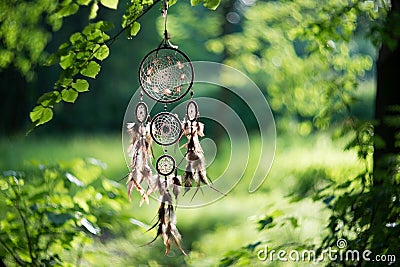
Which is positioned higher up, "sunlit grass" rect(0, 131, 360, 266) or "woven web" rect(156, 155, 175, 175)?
"woven web" rect(156, 155, 175, 175)

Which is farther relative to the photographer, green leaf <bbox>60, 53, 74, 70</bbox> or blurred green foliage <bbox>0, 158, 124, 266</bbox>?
blurred green foliage <bbox>0, 158, 124, 266</bbox>

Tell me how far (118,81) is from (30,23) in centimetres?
340

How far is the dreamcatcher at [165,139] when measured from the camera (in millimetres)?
1090

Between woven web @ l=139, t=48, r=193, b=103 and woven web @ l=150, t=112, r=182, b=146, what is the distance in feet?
0.11

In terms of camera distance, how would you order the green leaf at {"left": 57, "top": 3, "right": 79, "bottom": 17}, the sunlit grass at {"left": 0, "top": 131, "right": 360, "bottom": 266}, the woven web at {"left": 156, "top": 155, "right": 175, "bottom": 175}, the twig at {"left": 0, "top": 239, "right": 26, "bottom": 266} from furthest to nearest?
1. the sunlit grass at {"left": 0, "top": 131, "right": 360, "bottom": 266}
2. the twig at {"left": 0, "top": 239, "right": 26, "bottom": 266}
3. the woven web at {"left": 156, "top": 155, "right": 175, "bottom": 175}
4. the green leaf at {"left": 57, "top": 3, "right": 79, "bottom": 17}

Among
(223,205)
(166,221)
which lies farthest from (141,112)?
(223,205)

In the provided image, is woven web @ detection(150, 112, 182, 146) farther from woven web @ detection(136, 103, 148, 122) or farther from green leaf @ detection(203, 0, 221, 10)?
green leaf @ detection(203, 0, 221, 10)

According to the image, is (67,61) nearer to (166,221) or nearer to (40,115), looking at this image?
(40,115)

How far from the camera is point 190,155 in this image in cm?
110

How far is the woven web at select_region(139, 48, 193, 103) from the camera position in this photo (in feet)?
3.65

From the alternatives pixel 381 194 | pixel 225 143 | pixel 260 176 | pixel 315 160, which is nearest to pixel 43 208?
pixel 381 194

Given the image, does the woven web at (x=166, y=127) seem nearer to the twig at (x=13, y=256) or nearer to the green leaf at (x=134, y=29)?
the green leaf at (x=134, y=29)

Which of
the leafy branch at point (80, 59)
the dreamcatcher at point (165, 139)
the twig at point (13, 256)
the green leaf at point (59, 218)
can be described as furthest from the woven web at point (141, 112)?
the twig at point (13, 256)

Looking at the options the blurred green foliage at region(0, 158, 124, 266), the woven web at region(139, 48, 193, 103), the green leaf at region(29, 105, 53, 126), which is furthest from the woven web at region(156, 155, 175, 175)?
the blurred green foliage at region(0, 158, 124, 266)
